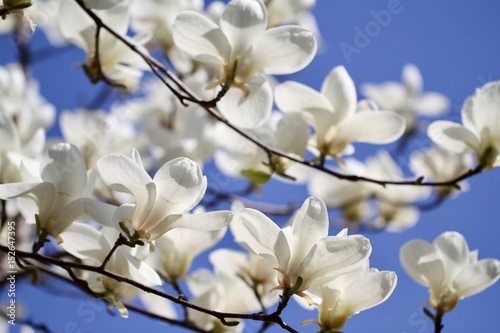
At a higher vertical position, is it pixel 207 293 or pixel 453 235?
pixel 453 235

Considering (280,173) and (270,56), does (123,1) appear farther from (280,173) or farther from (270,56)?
(280,173)

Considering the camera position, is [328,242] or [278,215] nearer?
[328,242]

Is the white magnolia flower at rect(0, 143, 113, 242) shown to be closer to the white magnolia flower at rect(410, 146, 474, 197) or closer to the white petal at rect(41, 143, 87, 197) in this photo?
the white petal at rect(41, 143, 87, 197)

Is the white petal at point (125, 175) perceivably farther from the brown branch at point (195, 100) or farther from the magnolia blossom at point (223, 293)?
the magnolia blossom at point (223, 293)

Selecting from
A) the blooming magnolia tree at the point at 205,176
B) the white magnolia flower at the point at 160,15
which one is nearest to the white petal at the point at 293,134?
the blooming magnolia tree at the point at 205,176

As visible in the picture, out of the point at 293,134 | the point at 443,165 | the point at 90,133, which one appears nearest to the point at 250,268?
the point at 293,134

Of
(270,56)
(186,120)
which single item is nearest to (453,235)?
(270,56)
